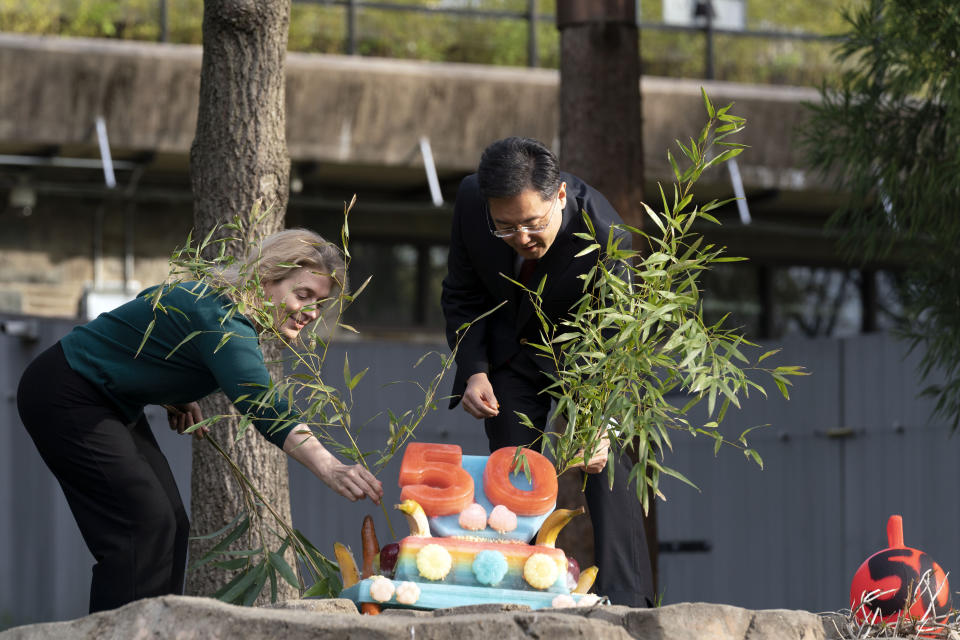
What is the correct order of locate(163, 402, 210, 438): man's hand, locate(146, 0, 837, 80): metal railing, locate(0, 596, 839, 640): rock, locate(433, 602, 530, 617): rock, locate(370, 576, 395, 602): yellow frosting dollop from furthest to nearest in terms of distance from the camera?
locate(146, 0, 837, 80): metal railing
locate(163, 402, 210, 438): man's hand
locate(370, 576, 395, 602): yellow frosting dollop
locate(433, 602, 530, 617): rock
locate(0, 596, 839, 640): rock

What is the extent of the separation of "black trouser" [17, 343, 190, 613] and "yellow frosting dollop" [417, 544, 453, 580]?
2.23 ft

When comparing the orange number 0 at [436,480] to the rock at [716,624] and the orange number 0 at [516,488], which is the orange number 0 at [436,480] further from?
the rock at [716,624]

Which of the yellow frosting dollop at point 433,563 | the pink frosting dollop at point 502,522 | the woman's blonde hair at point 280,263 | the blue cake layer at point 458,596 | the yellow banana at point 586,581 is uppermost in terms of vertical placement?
the woman's blonde hair at point 280,263

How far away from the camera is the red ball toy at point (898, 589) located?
126 inches

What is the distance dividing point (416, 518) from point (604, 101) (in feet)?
12.0

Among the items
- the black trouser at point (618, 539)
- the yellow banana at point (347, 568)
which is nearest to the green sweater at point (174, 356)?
the yellow banana at point (347, 568)

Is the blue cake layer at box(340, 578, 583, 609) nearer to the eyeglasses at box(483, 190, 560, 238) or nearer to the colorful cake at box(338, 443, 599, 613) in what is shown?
the colorful cake at box(338, 443, 599, 613)

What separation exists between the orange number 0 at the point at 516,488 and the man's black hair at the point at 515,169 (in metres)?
0.65

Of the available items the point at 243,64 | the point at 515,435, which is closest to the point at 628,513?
the point at 515,435

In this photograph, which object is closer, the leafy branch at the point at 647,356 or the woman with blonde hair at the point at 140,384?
the leafy branch at the point at 647,356

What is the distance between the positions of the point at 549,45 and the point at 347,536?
18.0 feet

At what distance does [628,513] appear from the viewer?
3.38 m

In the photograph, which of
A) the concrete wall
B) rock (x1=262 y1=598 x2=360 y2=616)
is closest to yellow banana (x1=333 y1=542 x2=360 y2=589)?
rock (x1=262 y1=598 x2=360 y2=616)

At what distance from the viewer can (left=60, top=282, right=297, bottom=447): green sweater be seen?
2.97 m
